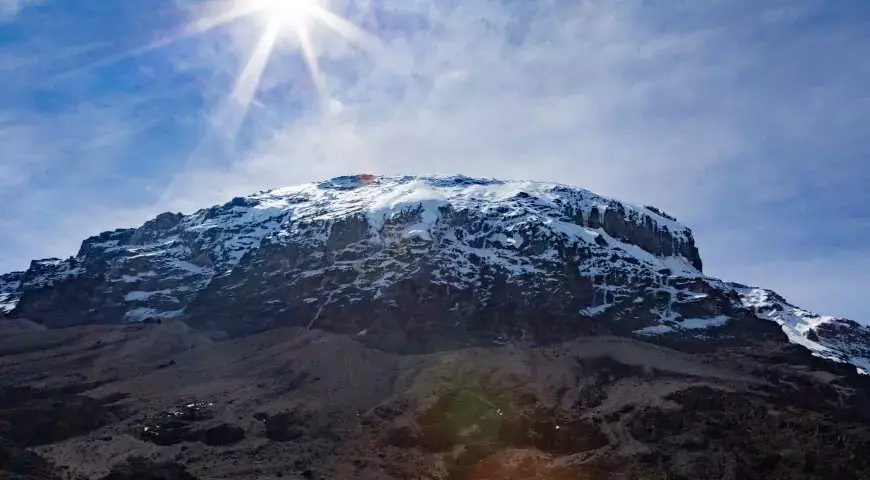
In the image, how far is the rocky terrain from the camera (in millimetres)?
111250

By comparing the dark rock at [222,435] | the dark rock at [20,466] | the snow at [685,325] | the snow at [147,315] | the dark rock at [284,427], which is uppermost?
the snow at [685,325]

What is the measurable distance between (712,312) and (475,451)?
88.7 meters

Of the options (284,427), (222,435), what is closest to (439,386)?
(284,427)

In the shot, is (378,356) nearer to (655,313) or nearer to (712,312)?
(655,313)

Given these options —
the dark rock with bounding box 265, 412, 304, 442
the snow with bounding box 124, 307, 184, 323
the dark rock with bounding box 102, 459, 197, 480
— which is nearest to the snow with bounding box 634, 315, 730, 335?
the dark rock with bounding box 265, 412, 304, 442

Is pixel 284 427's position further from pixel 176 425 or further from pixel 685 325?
pixel 685 325

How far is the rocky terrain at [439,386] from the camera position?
111250 mm

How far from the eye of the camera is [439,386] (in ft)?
462

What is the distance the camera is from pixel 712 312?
183 meters

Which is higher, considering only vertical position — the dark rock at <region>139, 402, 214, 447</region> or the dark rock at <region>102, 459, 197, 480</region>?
the dark rock at <region>139, 402, 214, 447</region>

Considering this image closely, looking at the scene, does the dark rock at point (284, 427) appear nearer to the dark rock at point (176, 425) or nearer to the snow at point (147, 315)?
the dark rock at point (176, 425)

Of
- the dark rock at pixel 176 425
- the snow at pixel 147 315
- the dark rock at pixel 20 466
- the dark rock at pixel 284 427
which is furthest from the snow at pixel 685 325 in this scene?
the dark rock at pixel 20 466

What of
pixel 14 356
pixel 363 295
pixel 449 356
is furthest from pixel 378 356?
pixel 14 356

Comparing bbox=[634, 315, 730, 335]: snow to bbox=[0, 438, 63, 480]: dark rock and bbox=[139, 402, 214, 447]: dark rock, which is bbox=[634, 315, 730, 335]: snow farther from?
bbox=[0, 438, 63, 480]: dark rock
